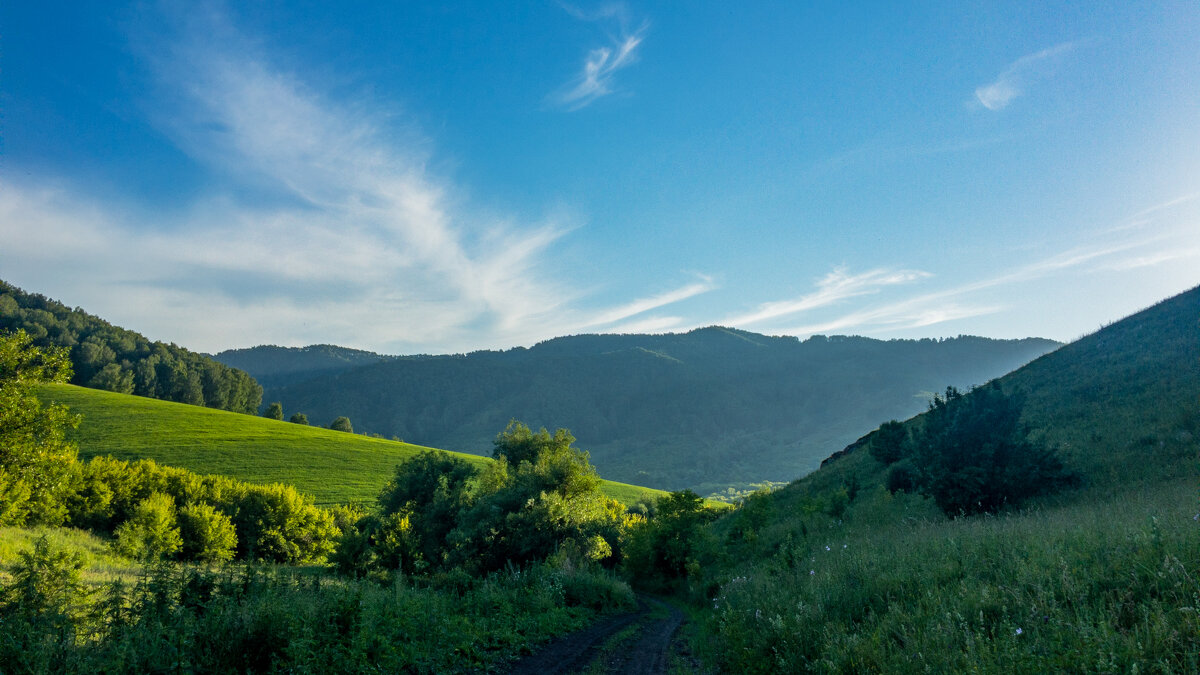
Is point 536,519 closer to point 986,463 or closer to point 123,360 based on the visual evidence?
point 986,463

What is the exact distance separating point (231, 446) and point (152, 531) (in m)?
44.5

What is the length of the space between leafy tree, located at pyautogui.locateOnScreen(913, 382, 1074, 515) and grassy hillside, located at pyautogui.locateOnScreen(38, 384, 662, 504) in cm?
5786

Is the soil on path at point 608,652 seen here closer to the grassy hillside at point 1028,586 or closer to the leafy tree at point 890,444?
the grassy hillside at point 1028,586

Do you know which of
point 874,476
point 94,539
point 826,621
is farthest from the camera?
point 94,539

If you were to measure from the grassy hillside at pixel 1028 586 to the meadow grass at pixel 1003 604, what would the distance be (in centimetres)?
3

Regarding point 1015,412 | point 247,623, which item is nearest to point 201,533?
point 247,623

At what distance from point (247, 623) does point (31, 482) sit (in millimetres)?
23569

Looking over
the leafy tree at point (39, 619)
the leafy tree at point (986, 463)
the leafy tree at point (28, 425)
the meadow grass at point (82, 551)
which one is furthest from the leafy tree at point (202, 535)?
the leafy tree at point (986, 463)

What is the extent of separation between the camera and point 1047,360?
37.8m

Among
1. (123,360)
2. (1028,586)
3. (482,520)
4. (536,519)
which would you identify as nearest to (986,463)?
(1028,586)

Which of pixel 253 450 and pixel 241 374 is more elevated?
pixel 241 374

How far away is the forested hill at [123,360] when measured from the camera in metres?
105

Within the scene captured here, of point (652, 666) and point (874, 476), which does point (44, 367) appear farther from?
point (874, 476)

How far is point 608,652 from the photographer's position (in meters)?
14.2
